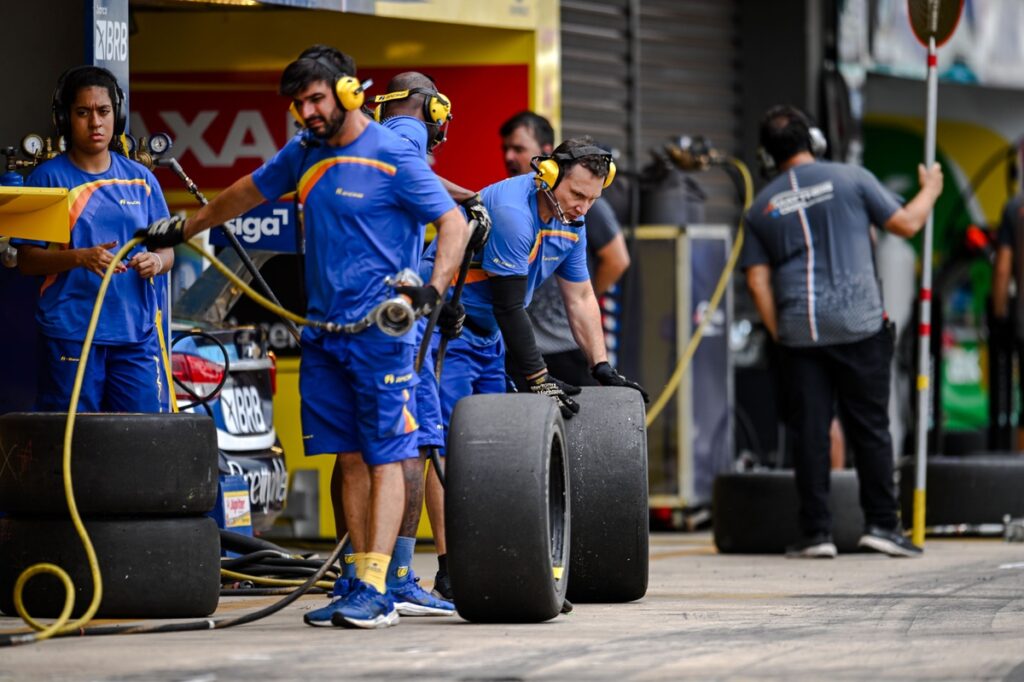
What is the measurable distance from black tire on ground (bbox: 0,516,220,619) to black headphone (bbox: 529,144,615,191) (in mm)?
1831

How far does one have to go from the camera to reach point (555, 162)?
8.05 meters

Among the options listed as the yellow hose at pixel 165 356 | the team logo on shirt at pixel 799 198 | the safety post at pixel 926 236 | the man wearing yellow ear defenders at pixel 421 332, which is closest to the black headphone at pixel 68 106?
the yellow hose at pixel 165 356

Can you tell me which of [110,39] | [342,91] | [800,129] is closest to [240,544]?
[110,39]

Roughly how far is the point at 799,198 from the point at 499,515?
476 cm

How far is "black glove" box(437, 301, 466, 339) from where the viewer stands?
7676mm

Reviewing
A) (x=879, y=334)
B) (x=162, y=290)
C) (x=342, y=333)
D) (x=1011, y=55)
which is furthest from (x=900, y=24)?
(x=342, y=333)

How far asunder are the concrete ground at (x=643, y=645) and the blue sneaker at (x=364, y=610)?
7 cm

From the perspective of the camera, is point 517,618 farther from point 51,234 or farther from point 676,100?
point 676,100

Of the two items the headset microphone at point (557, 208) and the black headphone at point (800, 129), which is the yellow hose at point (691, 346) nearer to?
the black headphone at point (800, 129)

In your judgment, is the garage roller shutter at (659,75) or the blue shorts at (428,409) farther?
the garage roller shutter at (659,75)

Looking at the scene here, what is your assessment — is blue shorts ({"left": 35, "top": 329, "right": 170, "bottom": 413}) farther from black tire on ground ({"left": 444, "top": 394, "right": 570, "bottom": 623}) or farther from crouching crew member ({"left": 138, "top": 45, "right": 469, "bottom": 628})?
black tire on ground ({"left": 444, "top": 394, "right": 570, "bottom": 623})

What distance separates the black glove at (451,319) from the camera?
7.68 metres

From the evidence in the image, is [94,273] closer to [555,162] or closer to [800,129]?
[555,162]

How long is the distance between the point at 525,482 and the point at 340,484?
115cm
